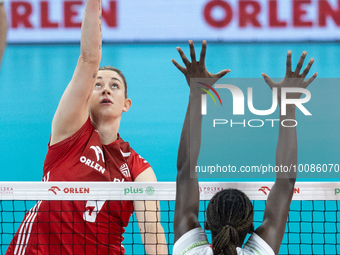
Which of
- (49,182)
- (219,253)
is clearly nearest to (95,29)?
(49,182)

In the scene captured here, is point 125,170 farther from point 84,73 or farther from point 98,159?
point 84,73

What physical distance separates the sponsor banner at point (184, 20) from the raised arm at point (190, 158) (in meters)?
8.08

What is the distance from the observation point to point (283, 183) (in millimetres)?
1879

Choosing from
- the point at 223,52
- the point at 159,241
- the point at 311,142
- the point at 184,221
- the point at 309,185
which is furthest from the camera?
the point at 223,52

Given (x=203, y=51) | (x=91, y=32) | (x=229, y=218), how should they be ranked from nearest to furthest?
(x=229, y=218), (x=203, y=51), (x=91, y=32)

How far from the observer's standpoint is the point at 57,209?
2.62m

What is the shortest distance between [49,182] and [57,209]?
179 mm

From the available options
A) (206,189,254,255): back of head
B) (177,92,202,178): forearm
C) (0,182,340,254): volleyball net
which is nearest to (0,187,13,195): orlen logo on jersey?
(0,182,340,254): volleyball net

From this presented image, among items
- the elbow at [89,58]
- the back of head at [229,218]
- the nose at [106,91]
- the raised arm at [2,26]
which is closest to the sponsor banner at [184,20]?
the nose at [106,91]

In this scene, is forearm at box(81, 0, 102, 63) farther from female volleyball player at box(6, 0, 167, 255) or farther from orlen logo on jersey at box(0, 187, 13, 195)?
orlen logo on jersey at box(0, 187, 13, 195)

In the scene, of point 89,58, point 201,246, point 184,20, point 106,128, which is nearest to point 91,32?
point 89,58

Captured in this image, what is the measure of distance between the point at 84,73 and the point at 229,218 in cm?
128

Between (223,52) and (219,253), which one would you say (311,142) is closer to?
(223,52)

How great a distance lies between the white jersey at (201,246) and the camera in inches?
66.2
